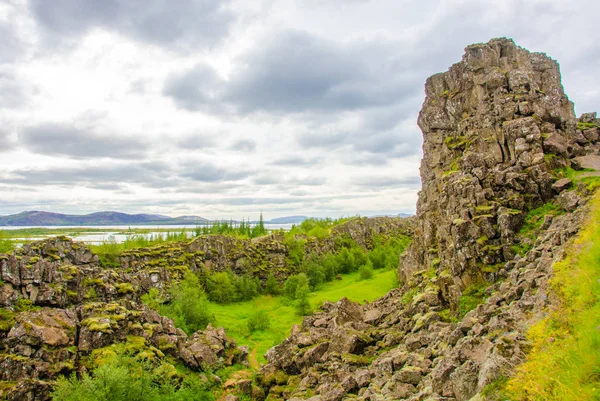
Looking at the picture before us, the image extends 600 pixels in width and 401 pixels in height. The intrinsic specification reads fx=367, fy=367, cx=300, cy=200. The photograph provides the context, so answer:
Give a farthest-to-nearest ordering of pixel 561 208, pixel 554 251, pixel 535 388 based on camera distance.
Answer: pixel 561 208, pixel 554 251, pixel 535 388

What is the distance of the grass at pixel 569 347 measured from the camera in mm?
8711

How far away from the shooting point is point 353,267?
459 ft

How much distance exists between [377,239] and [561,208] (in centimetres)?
15011

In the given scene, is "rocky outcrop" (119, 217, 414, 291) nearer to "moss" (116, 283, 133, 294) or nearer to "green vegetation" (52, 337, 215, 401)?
"moss" (116, 283, 133, 294)

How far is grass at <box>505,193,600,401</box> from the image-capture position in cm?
871

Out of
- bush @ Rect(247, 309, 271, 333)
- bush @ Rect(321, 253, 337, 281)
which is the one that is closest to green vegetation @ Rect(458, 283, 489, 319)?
bush @ Rect(247, 309, 271, 333)

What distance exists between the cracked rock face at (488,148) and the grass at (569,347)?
1876 centimetres

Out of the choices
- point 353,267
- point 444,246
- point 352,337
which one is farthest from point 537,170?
point 353,267

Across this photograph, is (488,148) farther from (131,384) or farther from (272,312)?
(272,312)

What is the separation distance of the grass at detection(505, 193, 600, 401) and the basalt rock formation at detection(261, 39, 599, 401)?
1.86m

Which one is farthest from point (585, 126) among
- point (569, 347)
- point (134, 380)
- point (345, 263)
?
point (345, 263)

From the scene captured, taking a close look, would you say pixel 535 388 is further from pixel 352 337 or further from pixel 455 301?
pixel 352 337

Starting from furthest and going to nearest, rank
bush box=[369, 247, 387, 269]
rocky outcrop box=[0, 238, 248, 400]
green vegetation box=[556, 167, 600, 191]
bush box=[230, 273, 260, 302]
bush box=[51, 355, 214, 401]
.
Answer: bush box=[369, 247, 387, 269]
bush box=[230, 273, 260, 302]
rocky outcrop box=[0, 238, 248, 400]
bush box=[51, 355, 214, 401]
green vegetation box=[556, 167, 600, 191]

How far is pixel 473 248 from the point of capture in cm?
3362
